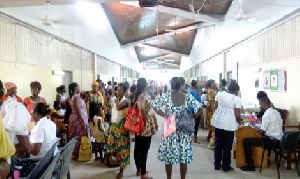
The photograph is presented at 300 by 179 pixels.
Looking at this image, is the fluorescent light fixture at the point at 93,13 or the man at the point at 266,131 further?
the fluorescent light fixture at the point at 93,13

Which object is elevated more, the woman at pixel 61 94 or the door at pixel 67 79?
the door at pixel 67 79

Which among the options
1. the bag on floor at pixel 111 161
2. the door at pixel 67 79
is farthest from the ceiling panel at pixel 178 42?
the bag on floor at pixel 111 161

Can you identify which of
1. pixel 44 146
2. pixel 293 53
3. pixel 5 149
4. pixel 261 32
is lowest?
pixel 44 146

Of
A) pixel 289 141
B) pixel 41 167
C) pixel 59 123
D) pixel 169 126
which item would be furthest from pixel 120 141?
pixel 289 141

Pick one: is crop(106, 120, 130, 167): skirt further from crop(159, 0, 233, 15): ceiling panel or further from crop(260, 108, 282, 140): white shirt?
crop(159, 0, 233, 15): ceiling panel

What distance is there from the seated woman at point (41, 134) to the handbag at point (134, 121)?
107 centimetres

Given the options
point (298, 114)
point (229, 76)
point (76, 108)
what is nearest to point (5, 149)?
point (76, 108)

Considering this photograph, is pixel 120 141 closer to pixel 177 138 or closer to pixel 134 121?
pixel 134 121

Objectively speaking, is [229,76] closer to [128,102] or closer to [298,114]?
[298,114]

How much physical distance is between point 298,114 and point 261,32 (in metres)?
2.70

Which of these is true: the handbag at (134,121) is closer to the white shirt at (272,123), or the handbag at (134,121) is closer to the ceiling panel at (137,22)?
the white shirt at (272,123)

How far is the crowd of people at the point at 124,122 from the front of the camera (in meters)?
3.50

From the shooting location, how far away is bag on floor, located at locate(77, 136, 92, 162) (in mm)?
5586

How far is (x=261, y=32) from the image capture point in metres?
7.43
